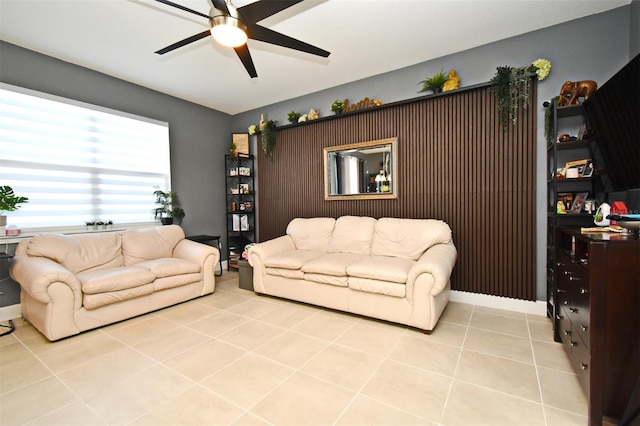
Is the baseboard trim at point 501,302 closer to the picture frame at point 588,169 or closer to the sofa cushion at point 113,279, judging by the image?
the picture frame at point 588,169

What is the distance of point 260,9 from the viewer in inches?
74.9

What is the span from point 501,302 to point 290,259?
240 cm

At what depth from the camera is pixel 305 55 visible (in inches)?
129

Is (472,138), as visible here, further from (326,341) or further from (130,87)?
(130,87)

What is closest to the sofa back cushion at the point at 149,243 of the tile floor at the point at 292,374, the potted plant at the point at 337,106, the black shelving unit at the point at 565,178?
the tile floor at the point at 292,374

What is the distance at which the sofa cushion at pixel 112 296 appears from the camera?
102 inches

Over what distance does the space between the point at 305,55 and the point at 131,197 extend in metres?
3.11

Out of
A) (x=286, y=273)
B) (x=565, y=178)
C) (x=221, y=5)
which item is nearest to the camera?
(x=221, y=5)

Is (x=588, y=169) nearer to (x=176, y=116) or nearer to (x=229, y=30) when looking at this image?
(x=229, y=30)

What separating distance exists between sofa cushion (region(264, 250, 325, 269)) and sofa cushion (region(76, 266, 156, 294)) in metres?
1.28

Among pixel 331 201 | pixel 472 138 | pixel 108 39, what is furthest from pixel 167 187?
pixel 472 138

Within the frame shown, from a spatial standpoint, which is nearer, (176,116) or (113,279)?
(113,279)

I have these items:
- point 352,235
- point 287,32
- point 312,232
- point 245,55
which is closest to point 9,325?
point 312,232

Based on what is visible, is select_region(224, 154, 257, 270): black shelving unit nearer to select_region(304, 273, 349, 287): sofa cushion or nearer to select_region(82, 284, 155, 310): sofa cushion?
select_region(82, 284, 155, 310): sofa cushion
